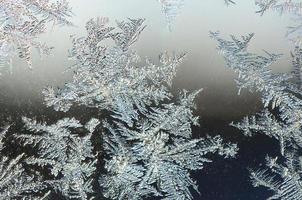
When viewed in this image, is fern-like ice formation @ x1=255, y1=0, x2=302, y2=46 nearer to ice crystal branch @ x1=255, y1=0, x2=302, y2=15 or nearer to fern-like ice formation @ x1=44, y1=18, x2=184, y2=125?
ice crystal branch @ x1=255, y1=0, x2=302, y2=15

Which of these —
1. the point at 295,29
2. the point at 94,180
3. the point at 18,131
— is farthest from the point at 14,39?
the point at 295,29

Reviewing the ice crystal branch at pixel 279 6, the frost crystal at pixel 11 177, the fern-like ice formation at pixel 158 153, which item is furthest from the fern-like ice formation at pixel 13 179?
the ice crystal branch at pixel 279 6

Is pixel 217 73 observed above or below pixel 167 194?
above

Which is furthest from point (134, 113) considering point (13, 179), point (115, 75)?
point (13, 179)

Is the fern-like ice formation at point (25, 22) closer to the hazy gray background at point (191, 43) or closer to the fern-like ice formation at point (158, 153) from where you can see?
the hazy gray background at point (191, 43)

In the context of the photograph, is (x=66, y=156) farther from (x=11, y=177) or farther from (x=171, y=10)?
(x=171, y=10)

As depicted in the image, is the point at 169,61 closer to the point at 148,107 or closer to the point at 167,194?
the point at 148,107
